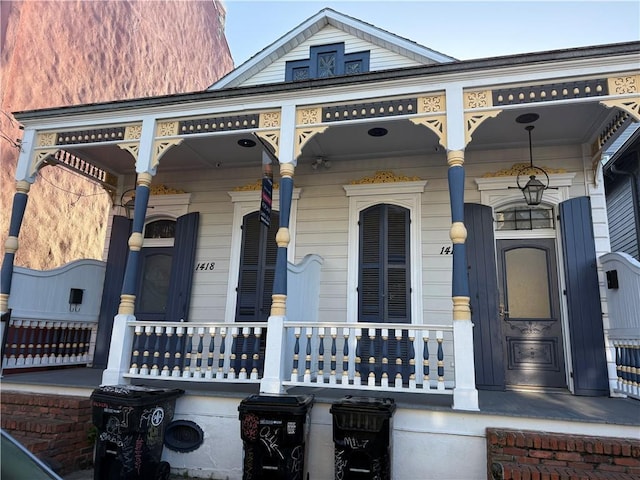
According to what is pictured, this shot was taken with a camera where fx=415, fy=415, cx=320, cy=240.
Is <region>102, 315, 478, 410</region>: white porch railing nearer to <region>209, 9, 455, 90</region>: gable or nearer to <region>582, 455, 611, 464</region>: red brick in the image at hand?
<region>582, 455, 611, 464</region>: red brick

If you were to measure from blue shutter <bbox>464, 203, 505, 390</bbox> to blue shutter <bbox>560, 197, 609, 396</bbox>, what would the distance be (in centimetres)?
86

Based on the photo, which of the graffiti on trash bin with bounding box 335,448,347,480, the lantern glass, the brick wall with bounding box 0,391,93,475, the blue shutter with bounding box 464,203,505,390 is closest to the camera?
the graffiti on trash bin with bounding box 335,448,347,480

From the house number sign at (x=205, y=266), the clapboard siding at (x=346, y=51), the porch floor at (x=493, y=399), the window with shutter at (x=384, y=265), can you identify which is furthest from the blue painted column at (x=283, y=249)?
the clapboard siding at (x=346, y=51)

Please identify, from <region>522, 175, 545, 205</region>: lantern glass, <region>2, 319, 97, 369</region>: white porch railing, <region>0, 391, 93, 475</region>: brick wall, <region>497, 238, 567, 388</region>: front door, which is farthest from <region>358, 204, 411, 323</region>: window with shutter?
<region>2, 319, 97, 369</region>: white porch railing

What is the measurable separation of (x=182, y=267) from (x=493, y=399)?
4.77m

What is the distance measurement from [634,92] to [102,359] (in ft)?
25.7

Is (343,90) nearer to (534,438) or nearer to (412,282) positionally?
(412,282)

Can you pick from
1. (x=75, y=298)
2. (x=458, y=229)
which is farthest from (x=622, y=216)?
(x=75, y=298)

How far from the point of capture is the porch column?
12.4 feet

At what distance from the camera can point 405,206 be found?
6055 millimetres

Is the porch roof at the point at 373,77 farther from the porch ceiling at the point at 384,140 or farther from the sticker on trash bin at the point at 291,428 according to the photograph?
the sticker on trash bin at the point at 291,428

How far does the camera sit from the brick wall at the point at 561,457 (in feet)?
10.2

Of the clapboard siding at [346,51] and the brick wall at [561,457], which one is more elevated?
the clapboard siding at [346,51]

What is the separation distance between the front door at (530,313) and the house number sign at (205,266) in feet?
14.1
